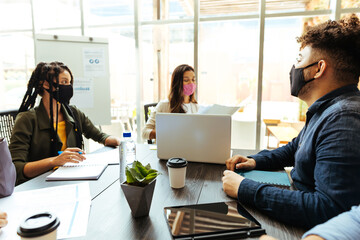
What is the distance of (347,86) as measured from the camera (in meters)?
1.00

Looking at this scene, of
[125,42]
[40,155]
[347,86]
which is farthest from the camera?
[125,42]

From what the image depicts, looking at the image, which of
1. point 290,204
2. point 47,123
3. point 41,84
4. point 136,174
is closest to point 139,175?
point 136,174

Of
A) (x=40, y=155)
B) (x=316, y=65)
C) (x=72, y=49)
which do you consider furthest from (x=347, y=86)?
(x=72, y=49)

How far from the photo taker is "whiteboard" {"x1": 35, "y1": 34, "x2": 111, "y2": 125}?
326 centimetres

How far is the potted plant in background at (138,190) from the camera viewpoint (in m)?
0.83

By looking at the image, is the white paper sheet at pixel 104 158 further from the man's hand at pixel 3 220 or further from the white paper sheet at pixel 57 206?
the man's hand at pixel 3 220

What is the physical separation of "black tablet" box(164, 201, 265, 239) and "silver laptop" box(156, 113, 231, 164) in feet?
1.47

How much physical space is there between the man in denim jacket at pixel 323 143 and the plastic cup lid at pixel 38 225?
2.08 ft

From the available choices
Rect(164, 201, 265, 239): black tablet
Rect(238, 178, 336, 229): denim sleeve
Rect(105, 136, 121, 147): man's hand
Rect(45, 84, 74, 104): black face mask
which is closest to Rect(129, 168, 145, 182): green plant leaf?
Rect(164, 201, 265, 239): black tablet

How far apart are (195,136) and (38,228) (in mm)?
871

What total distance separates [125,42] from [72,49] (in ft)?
3.22

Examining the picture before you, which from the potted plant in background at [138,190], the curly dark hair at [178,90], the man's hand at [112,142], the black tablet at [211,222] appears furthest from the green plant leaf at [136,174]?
the curly dark hair at [178,90]

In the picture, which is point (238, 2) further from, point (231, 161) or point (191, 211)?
point (191, 211)

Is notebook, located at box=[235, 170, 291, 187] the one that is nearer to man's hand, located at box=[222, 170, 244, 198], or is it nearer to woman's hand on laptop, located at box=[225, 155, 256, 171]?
woman's hand on laptop, located at box=[225, 155, 256, 171]
